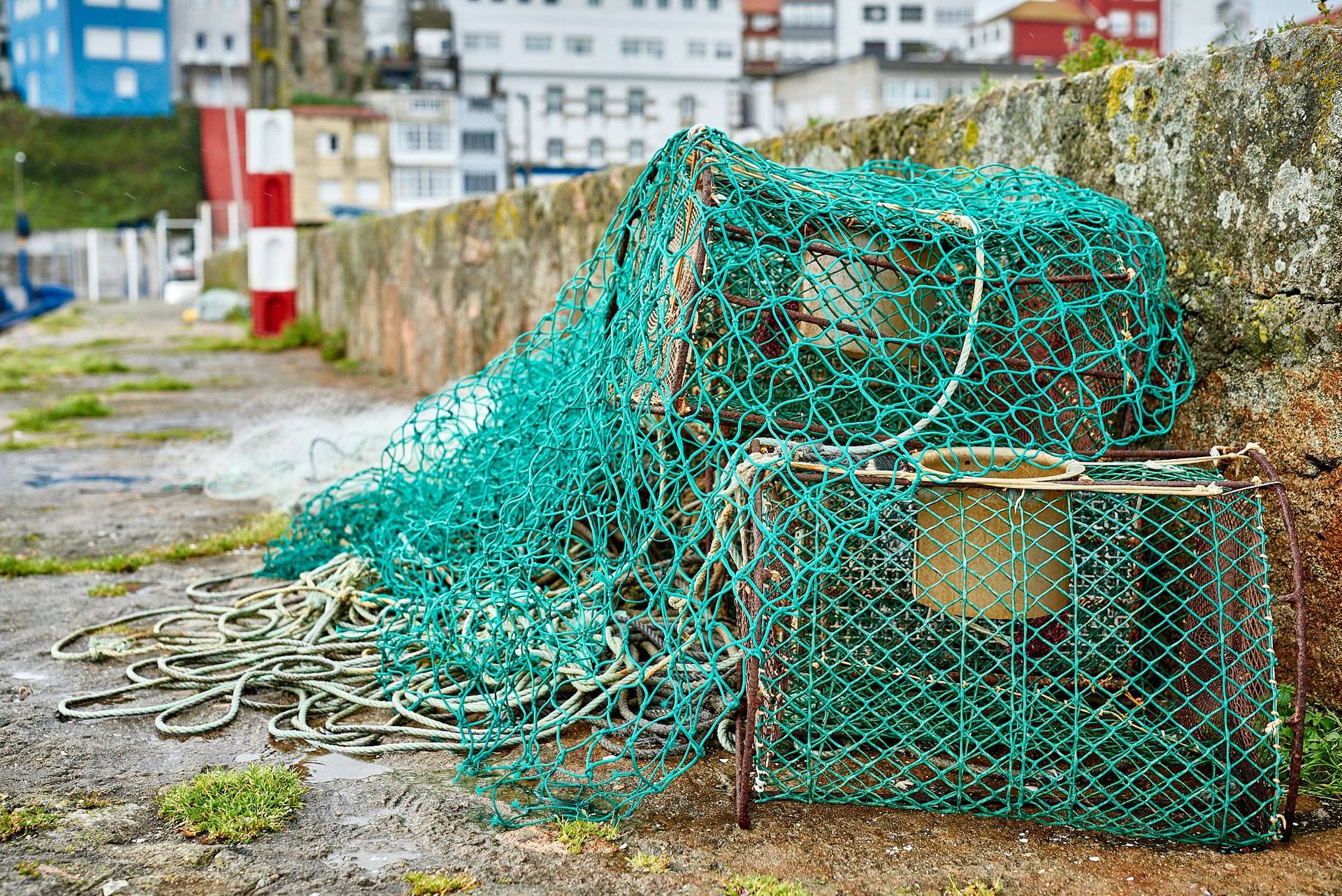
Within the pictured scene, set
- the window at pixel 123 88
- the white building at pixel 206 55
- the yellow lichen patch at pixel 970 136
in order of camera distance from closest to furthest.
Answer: the yellow lichen patch at pixel 970 136 → the window at pixel 123 88 → the white building at pixel 206 55

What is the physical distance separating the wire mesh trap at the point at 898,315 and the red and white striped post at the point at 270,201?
10.4 metres

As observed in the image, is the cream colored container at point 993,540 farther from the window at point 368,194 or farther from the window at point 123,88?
the window at point 123,88

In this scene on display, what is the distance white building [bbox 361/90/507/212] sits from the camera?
188ft

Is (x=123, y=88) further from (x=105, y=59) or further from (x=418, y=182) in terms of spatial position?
(x=418, y=182)

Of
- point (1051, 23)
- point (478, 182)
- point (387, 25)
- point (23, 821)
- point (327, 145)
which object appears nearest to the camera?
point (23, 821)

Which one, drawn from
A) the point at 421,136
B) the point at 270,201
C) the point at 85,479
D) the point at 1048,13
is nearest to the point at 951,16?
the point at 1048,13

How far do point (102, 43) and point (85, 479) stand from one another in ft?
221

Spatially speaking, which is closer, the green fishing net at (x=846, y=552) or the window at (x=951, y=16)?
the green fishing net at (x=846, y=552)

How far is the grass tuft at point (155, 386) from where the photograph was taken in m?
9.54

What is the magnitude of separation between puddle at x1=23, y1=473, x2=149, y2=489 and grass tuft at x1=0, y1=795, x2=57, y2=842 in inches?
139

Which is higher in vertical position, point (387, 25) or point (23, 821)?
point (387, 25)

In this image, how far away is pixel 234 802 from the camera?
234 centimetres

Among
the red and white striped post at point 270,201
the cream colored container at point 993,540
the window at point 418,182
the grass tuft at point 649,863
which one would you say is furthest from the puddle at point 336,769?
the window at point 418,182

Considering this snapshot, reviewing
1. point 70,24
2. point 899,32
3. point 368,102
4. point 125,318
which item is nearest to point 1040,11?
point 899,32
